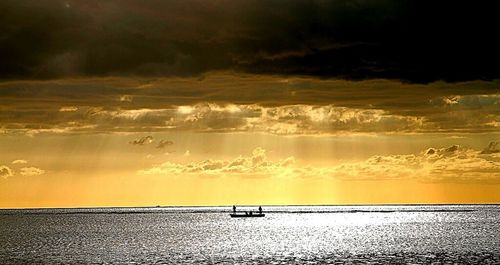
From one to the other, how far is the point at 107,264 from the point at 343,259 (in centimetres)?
3814

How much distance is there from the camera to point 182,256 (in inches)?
5901

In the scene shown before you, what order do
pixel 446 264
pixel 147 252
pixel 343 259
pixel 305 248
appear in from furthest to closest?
pixel 305 248
pixel 147 252
pixel 343 259
pixel 446 264

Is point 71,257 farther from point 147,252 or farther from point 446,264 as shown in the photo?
Result: point 446,264

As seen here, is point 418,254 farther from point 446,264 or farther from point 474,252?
point 446,264

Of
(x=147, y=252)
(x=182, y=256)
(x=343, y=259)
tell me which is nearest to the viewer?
(x=343, y=259)

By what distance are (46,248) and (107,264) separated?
168 feet

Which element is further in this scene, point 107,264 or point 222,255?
point 222,255

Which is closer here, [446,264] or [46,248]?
[446,264]

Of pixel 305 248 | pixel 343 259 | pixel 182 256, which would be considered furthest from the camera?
pixel 305 248

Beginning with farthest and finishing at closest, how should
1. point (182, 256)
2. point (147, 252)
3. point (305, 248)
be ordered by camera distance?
point (305, 248) → point (147, 252) → point (182, 256)

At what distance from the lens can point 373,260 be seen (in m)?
138

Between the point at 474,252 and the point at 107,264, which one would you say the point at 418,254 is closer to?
the point at 474,252

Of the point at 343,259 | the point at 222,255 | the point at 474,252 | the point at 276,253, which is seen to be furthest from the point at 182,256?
the point at 474,252

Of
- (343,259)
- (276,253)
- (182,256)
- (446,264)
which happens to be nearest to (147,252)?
(182,256)
